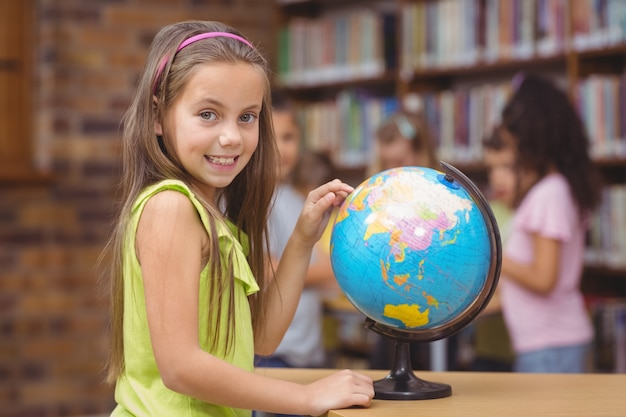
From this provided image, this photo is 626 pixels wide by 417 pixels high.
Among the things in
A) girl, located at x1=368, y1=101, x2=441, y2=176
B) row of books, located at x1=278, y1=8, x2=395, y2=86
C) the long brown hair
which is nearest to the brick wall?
row of books, located at x1=278, y1=8, x2=395, y2=86

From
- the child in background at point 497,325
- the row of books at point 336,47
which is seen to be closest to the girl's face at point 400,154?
the child in background at point 497,325

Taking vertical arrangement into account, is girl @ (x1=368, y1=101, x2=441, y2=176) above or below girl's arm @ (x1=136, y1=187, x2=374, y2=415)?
above

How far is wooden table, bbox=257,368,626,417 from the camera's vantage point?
5.52 ft

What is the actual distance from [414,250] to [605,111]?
297 centimetres

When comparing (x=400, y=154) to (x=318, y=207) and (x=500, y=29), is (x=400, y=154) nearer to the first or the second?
(x=500, y=29)

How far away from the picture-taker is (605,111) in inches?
174

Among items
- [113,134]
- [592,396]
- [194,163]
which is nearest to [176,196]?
[194,163]

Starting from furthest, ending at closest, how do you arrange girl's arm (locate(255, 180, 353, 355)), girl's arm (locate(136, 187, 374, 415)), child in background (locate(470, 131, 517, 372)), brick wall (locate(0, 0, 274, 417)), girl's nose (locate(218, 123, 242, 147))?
brick wall (locate(0, 0, 274, 417)) < child in background (locate(470, 131, 517, 372)) < girl's arm (locate(255, 180, 353, 355)) < girl's nose (locate(218, 123, 242, 147)) < girl's arm (locate(136, 187, 374, 415))

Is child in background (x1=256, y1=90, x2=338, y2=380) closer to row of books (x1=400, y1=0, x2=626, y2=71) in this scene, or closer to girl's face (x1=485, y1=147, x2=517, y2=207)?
girl's face (x1=485, y1=147, x2=517, y2=207)

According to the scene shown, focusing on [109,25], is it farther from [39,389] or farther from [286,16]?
[39,389]

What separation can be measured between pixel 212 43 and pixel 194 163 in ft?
0.76

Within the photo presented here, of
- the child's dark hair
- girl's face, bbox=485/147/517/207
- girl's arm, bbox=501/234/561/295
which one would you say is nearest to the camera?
girl's arm, bbox=501/234/561/295

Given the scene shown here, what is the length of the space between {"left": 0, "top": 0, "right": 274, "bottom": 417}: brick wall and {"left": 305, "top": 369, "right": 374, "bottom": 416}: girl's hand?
386 centimetres

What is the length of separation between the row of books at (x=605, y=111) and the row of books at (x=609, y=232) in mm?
192
